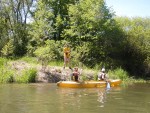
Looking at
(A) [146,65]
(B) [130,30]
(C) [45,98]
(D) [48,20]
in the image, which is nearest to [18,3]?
(D) [48,20]

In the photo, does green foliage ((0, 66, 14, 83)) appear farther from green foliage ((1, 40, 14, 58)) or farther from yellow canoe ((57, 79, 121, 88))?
green foliage ((1, 40, 14, 58))

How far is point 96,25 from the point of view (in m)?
35.7

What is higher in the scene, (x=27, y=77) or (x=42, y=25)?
(x=42, y=25)

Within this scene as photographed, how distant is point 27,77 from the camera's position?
2700 centimetres

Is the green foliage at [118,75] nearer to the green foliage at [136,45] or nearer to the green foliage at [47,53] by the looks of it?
the green foliage at [136,45]

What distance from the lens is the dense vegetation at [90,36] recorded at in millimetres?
35281

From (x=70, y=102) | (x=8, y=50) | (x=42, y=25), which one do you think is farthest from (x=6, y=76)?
(x=8, y=50)

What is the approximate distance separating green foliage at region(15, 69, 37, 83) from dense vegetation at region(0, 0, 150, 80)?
5282mm

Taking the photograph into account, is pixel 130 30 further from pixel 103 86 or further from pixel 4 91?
pixel 4 91

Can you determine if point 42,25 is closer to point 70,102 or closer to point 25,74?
point 25,74

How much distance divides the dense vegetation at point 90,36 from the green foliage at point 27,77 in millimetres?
5282

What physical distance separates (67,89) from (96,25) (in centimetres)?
1357

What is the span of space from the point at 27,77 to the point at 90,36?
435 inches

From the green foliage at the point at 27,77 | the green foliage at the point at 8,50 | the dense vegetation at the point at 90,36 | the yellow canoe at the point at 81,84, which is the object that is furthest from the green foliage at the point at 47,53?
the yellow canoe at the point at 81,84
